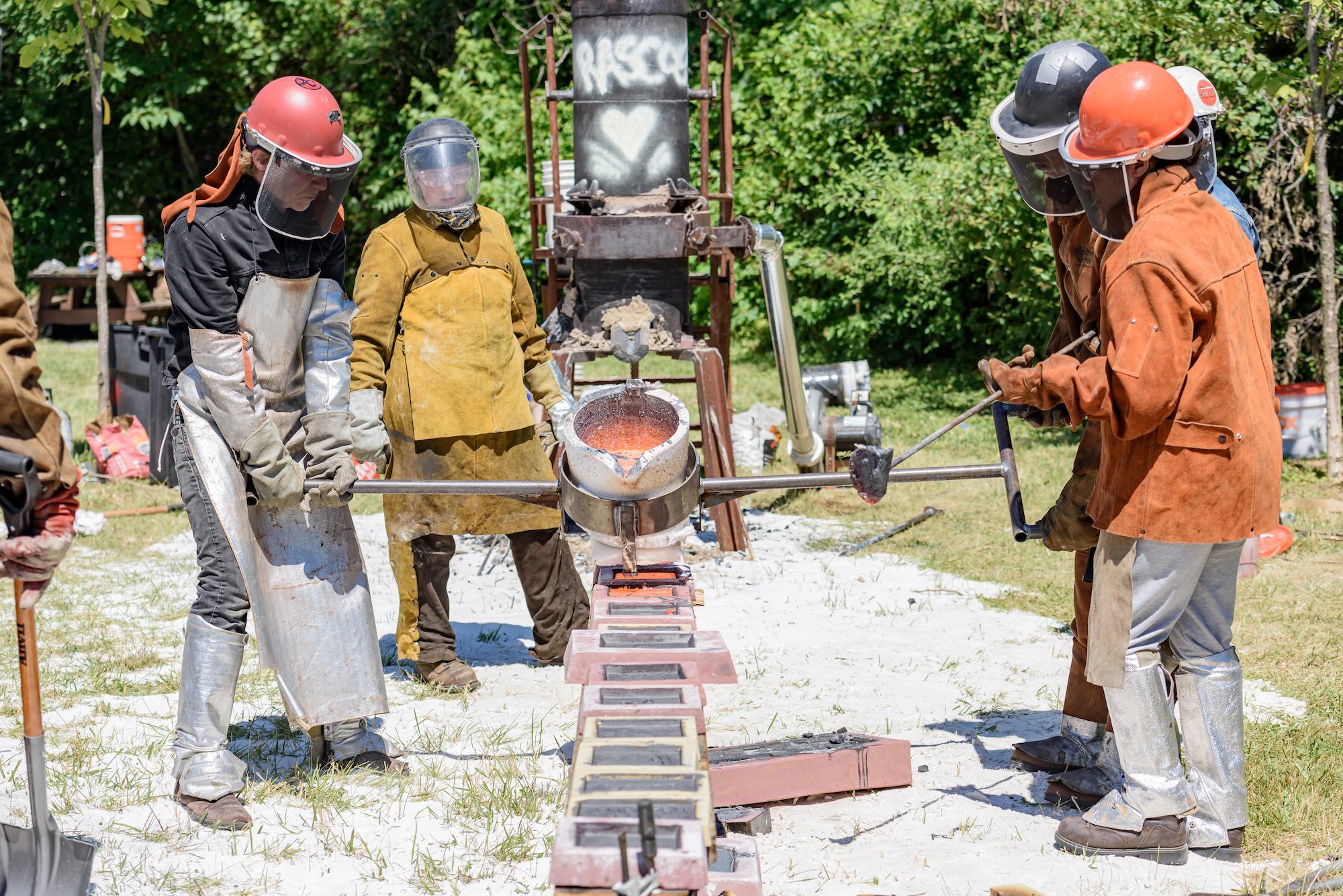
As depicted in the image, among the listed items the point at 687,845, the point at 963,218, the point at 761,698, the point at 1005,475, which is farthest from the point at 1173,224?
the point at 963,218

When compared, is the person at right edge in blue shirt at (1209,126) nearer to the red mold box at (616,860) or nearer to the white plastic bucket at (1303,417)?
the red mold box at (616,860)

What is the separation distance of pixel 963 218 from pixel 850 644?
19.7ft

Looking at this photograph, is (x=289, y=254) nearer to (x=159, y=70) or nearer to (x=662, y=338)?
(x=662, y=338)

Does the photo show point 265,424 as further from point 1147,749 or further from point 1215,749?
point 1215,749

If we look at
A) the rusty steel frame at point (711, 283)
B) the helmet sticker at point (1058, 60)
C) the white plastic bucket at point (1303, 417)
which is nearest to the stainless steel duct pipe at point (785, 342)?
the rusty steel frame at point (711, 283)

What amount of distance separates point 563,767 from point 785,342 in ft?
12.3

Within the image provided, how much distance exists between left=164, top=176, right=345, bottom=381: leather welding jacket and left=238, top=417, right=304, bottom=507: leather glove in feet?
1.01

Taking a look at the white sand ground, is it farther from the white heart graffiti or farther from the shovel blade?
the white heart graffiti

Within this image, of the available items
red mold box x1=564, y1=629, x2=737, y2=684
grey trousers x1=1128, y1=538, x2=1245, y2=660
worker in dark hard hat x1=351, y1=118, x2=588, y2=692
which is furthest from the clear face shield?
worker in dark hard hat x1=351, y1=118, x2=588, y2=692

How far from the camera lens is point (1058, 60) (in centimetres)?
364

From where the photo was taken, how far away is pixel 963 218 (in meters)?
10.1

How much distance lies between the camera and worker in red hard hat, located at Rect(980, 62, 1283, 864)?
298 cm

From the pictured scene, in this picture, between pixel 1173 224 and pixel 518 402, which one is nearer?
pixel 1173 224

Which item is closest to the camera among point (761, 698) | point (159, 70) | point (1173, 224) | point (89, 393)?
point (1173, 224)
